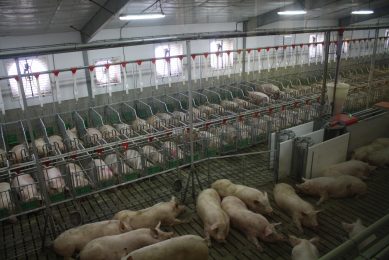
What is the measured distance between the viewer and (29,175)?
5.79m

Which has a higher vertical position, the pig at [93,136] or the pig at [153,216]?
the pig at [93,136]

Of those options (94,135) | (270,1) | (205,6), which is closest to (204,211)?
(94,135)

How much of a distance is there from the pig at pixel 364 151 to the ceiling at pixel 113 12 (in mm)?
5320

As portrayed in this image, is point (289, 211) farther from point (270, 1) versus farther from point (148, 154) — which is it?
point (270, 1)

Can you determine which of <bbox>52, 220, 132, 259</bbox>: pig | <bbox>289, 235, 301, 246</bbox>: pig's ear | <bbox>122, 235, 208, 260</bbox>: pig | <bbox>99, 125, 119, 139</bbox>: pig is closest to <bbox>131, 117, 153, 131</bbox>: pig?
<bbox>99, 125, 119, 139</bbox>: pig

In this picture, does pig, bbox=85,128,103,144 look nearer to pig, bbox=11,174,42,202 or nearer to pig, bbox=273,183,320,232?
pig, bbox=11,174,42,202

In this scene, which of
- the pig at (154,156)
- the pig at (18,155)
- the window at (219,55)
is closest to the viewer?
the pig at (154,156)

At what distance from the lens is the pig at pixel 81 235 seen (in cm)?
404

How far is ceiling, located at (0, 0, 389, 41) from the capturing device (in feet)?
21.2

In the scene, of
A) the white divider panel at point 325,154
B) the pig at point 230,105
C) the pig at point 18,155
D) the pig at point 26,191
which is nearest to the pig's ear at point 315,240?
the white divider panel at point 325,154

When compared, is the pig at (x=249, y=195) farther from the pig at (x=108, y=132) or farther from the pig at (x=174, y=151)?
the pig at (x=108, y=132)

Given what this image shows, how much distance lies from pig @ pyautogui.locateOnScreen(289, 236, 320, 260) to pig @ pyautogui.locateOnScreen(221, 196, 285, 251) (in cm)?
30

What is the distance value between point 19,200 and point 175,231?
2.60m

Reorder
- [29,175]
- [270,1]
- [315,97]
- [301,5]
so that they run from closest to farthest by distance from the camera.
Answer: [29,175]
[315,97]
[270,1]
[301,5]
